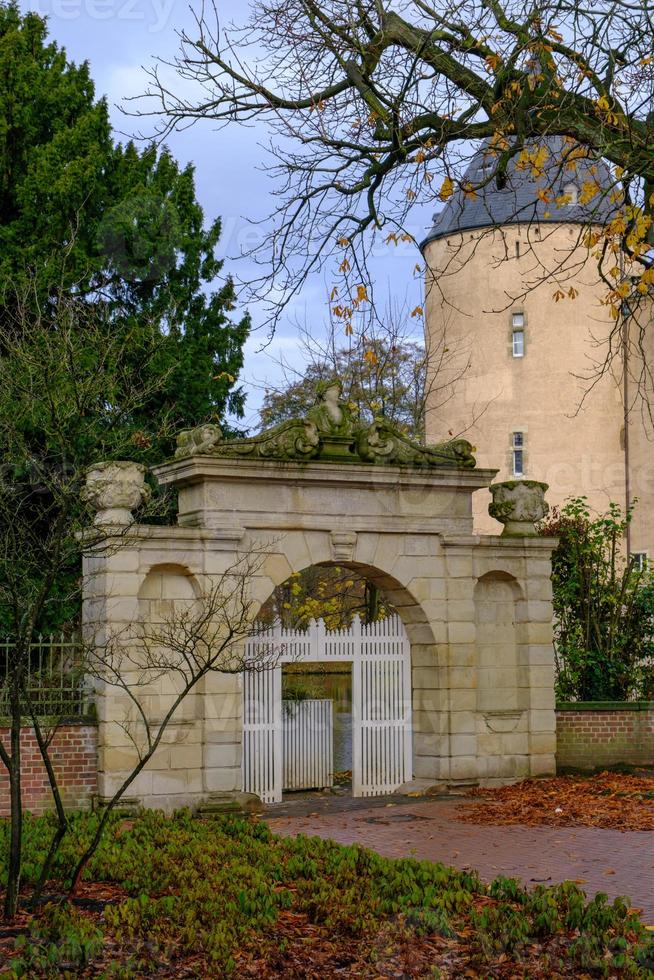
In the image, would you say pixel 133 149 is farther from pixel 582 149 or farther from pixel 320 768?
pixel 582 149

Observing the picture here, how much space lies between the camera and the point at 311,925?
27.2 feet

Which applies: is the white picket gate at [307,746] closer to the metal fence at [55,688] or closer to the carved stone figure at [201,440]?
the metal fence at [55,688]

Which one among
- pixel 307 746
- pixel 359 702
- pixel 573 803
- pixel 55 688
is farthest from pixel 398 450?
pixel 55 688

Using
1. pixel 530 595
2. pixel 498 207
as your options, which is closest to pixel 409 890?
pixel 530 595

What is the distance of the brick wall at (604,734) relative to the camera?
17.0m

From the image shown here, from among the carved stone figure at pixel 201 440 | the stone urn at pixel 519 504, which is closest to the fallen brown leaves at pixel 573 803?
the stone urn at pixel 519 504

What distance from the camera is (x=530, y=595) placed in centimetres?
1647

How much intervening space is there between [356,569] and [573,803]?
3642 mm

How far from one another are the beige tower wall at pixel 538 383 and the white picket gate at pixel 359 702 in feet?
66.5

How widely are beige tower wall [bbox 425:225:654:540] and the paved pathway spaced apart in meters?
22.3

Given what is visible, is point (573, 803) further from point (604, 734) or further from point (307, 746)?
point (307, 746)

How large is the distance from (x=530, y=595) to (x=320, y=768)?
11.6 ft

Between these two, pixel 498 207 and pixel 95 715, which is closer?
pixel 95 715

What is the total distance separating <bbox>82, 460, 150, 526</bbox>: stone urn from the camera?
45.1 feet
